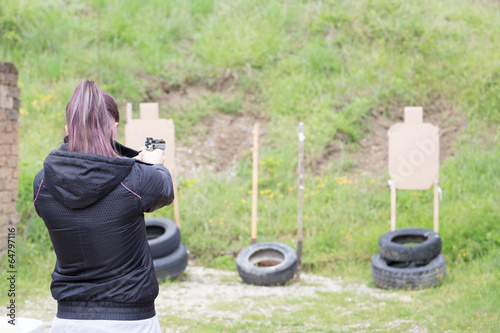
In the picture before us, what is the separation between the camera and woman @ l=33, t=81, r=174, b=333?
1812 mm

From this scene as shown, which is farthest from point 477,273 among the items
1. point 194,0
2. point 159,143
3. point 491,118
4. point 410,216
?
point 194,0

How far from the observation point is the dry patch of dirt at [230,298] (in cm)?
554

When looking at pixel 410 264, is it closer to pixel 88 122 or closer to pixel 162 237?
pixel 162 237

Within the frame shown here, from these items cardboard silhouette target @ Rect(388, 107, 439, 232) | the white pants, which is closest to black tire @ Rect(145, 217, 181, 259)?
cardboard silhouette target @ Rect(388, 107, 439, 232)

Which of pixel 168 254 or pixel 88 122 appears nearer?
pixel 88 122

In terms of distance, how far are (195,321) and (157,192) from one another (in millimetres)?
3842

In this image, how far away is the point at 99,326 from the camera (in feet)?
6.02

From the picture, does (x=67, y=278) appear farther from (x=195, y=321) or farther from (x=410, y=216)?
(x=410, y=216)

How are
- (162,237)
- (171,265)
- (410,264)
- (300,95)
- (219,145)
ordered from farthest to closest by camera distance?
(300,95) → (219,145) → (162,237) → (171,265) → (410,264)

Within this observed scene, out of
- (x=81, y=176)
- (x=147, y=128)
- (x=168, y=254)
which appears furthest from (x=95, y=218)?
(x=147, y=128)

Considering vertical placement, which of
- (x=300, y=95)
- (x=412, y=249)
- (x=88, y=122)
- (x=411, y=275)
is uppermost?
(x=300, y=95)

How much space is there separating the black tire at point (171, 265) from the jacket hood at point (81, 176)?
524cm

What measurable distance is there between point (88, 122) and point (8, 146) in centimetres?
549

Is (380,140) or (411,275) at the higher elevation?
(380,140)
